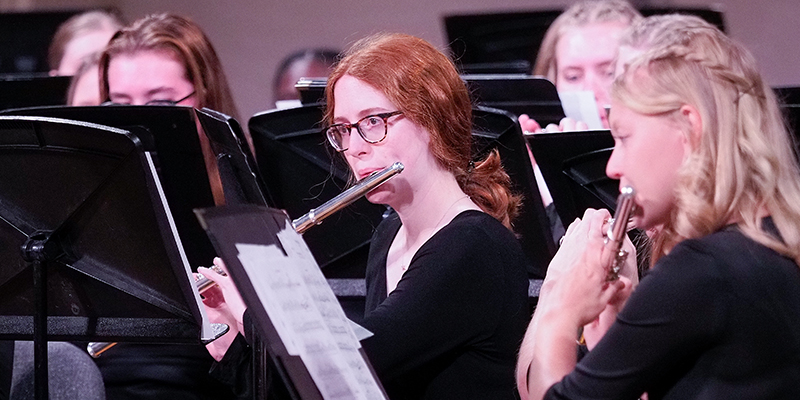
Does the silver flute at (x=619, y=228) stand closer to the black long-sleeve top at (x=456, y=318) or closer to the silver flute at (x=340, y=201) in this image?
the black long-sleeve top at (x=456, y=318)

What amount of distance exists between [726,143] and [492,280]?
541 millimetres

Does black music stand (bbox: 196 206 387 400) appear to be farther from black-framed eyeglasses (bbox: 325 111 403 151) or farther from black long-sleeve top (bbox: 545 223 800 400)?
black-framed eyeglasses (bbox: 325 111 403 151)

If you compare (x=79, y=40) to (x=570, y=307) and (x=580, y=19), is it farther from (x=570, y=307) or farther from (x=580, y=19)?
(x=570, y=307)

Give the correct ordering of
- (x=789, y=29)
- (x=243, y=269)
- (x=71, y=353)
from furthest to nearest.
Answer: (x=789, y=29)
(x=71, y=353)
(x=243, y=269)

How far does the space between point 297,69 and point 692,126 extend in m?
3.90

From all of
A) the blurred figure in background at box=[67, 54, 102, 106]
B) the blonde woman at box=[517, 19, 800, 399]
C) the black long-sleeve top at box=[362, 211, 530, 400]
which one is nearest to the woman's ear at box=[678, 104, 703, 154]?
the blonde woman at box=[517, 19, 800, 399]

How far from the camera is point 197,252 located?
238cm

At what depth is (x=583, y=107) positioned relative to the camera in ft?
8.88

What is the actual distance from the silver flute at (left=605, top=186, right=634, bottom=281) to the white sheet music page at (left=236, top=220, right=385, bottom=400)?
422mm

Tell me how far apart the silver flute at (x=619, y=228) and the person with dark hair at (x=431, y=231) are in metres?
0.32

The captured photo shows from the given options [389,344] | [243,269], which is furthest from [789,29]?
[243,269]

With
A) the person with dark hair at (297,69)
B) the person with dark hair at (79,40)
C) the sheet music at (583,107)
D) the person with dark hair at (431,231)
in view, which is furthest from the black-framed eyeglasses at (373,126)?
the person with dark hair at (297,69)

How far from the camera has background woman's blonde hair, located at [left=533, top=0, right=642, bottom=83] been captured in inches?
130

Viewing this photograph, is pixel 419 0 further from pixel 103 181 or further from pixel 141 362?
pixel 103 181
